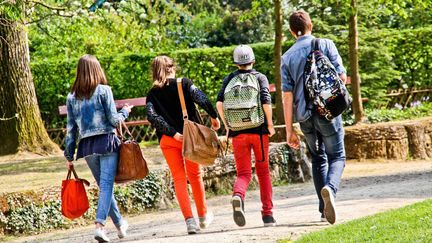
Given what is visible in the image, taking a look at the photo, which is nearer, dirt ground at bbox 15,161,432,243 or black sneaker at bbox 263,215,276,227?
dirt ground at bbox 15,161,432,243

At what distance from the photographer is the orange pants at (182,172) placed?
987 cm

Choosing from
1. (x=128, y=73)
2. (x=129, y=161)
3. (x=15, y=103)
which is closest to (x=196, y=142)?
(x=129, y=161)

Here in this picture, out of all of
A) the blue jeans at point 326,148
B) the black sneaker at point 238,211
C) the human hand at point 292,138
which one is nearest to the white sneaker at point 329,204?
the blue jeans at point 326,148

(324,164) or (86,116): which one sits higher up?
(86,116)

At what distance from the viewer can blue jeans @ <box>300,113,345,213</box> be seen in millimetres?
9250

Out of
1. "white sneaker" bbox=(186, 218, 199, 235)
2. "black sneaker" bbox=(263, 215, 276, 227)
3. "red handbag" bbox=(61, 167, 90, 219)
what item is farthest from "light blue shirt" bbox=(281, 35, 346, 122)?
"red handbag" bbox=(61, 167, 90, 219)

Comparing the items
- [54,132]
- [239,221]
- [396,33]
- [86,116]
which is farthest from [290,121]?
[396,33]

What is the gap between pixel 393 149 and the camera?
17.2 meters

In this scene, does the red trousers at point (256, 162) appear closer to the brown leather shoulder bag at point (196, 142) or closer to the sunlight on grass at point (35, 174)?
the brown leather shoulder bag at point (196, 142)

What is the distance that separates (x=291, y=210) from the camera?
Result: 11375mm

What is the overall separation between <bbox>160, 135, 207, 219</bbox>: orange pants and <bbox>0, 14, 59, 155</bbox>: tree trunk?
776 centimetres

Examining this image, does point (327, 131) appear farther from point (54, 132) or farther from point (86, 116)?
point (54, 132)

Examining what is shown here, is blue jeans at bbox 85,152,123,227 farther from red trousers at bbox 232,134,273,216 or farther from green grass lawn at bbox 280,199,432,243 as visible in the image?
green grass lawn at bbox 280,199,432,243

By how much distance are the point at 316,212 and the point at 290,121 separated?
5.27 ft
